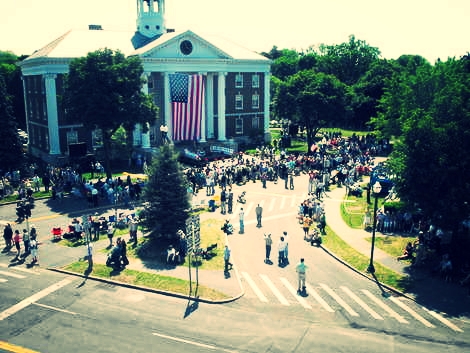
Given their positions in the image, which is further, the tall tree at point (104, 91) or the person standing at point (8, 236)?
the tall tree at point (104, 91)

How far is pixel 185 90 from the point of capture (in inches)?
2286

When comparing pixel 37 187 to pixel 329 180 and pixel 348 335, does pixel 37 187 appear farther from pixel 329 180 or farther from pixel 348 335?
pixel 348 335

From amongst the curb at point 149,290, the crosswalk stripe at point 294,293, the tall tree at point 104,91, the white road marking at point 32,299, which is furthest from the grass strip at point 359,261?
the tall tree at point 104,91

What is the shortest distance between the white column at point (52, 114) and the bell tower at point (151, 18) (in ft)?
53.7

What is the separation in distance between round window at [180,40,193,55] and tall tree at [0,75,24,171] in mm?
21798

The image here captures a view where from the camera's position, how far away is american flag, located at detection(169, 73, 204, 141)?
57.9m

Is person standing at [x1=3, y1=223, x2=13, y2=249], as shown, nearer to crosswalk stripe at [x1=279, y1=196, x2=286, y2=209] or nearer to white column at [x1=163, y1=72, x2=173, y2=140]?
crosswalk stripe at [x1=279, y1=196, x2=286, y2=209]

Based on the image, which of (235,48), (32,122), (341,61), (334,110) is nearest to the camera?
(334,110)

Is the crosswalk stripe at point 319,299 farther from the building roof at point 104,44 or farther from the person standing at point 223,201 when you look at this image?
the building roof at point 104,44

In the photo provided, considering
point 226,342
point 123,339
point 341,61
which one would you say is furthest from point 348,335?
point 341,61

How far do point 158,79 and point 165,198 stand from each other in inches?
1550

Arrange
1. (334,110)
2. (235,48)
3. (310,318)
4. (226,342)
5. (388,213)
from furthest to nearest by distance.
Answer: (235,48), (334,110), (388,213), (310,318), (226,342)

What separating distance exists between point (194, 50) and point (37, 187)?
93.2 ft

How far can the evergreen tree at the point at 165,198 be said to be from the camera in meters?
28.9
